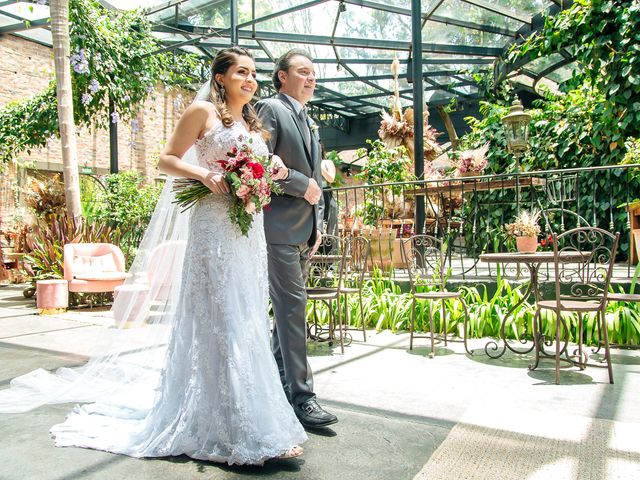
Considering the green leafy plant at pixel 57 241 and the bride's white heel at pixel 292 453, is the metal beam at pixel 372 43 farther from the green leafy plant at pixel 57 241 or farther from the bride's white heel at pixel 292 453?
the bride's white heel at pixel 292 453

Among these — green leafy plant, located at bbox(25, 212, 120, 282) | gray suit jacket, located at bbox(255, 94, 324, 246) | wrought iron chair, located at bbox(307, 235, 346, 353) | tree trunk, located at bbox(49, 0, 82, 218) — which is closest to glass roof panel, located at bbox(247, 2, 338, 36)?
tree trunk, located at bbox(49, 0, 82, 218)

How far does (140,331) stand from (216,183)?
118 centimetres

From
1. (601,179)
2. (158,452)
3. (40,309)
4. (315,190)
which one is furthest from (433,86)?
(158,452)

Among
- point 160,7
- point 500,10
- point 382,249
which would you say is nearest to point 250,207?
point 382,249

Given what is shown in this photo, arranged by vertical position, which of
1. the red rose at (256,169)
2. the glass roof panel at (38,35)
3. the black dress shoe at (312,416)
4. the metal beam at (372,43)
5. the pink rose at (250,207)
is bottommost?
the black dress shoe at (312,416)

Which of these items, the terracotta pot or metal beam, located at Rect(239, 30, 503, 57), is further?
metal beam, located at Rect(239, 30, 503, 57)

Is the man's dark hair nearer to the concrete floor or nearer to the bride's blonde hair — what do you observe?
the bride's blonde hair

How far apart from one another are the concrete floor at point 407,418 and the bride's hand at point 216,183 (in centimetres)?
113

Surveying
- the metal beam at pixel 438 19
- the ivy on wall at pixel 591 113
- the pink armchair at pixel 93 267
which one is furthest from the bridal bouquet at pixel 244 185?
the metal beam at pixel 438 19

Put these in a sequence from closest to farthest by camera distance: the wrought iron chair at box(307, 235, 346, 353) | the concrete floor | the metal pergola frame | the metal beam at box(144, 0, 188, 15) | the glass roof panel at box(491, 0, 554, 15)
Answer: the concrete floor → the wrought iron chair at box(307, 235, 346, 353) → the glass roof panel at box(491, 0, 554, 15) → the metal pergola frame → the metal beam at box(144, 0, 188, 15)

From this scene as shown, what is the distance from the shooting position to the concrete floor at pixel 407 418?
2023 millimetres

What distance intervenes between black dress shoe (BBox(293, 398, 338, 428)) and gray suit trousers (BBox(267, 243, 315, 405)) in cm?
3

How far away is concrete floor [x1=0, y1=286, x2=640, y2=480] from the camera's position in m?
2.02

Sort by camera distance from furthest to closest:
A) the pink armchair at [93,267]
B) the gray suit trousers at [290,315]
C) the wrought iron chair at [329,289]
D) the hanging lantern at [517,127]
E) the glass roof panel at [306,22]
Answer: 1. the glass roof panel at [306,22]
2. the pink armchair at [93,267]
3. the hanging lantern at [517,127]
4. the wrought iron chair at [329,289]
5. the gray suit trousers at [290,315]
